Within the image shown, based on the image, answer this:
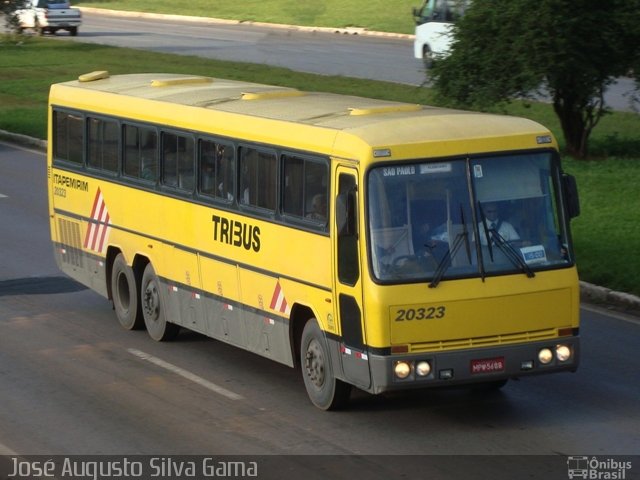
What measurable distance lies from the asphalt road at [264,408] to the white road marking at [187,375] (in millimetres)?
18

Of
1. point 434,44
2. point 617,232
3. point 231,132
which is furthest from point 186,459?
point 434,44

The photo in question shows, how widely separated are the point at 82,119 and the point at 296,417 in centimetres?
614

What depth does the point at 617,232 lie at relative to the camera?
19062mm

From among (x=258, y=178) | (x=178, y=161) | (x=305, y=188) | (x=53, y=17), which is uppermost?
(x=305, y=188)

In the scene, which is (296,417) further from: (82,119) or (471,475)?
(82,119)

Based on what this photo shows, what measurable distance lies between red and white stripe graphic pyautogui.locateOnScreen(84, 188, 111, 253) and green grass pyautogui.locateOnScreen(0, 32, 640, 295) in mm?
5580

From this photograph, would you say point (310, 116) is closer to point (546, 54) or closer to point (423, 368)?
point (423, 368)

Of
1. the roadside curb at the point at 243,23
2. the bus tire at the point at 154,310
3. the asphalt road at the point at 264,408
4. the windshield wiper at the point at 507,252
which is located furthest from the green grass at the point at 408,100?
the roadside curb at the point at 243,23

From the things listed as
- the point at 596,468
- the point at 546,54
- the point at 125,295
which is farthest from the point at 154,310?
the point at 546,54

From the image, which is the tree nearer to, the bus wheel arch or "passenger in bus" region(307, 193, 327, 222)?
the bus wheel arch

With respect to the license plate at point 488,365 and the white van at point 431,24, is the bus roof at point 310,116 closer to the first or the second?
the license plate at point 488,365

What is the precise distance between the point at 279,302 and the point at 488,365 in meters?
2.19

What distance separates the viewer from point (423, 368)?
1103 centimetres

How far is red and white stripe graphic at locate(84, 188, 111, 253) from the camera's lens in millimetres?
16047
